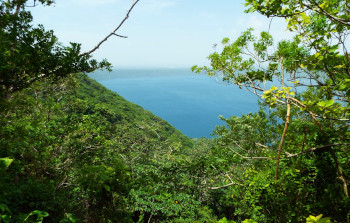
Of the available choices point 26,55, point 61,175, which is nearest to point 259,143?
point 26,55

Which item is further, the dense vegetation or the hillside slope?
the hillside slope

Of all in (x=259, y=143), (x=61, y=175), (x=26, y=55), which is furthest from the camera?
(x=61, y=175)

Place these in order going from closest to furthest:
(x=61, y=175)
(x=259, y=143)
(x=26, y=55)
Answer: (x=259, y=143)
(x=26, y=55)
(x=61, y=175)

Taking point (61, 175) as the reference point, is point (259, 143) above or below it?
above

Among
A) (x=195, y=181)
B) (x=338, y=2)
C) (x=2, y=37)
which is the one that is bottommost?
(x=195, y=181)

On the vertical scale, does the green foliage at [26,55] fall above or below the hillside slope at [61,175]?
above

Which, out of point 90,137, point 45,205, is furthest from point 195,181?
point 45,205

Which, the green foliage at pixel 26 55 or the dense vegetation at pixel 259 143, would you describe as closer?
the dense vegetation at pixel 259 143

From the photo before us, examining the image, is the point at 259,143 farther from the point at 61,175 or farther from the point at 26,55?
the point at 61,175

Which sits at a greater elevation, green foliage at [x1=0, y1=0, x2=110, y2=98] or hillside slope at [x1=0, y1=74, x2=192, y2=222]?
green foliage at [x1=0, y1=0, x2=110, y2=98]

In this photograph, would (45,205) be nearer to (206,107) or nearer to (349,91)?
(349,91)

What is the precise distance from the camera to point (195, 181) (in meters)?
9.53

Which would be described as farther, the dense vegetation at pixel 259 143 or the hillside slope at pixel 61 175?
the hillside slope at pixel 61 175

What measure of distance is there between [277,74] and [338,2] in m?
1.75
